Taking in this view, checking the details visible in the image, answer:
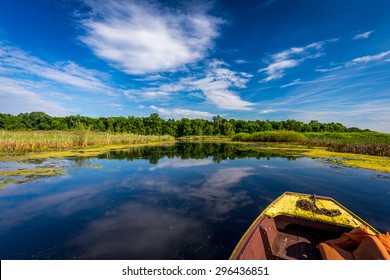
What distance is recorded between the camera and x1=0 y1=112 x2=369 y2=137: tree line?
76.0 meters

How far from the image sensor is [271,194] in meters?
8.97

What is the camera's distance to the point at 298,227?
5180mm

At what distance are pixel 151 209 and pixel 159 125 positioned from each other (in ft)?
253

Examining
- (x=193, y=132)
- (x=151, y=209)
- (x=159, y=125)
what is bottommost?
(x=151, y=209)

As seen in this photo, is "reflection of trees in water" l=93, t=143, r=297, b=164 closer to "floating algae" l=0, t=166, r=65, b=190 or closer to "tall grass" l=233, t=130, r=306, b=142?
"floating algae" l=0, t=166, r=65, b=190

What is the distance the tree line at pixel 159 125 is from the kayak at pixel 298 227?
73257mm

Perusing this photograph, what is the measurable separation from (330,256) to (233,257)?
81.3 inches

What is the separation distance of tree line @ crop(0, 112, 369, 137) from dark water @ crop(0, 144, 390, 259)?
66.5 meters

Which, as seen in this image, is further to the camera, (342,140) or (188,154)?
(342,140)

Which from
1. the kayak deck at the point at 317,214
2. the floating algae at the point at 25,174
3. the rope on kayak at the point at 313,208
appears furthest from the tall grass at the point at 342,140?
the floating algae at the point at 25,174

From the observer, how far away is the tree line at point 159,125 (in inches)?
2992

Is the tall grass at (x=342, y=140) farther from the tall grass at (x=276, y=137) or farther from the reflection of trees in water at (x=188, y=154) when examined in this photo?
the reflection of trees in water at (x=188, y=154)

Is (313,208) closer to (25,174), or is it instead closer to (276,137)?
(25,174)

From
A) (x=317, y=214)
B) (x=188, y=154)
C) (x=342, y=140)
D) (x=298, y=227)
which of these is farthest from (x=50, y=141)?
(x=342, y=140)
